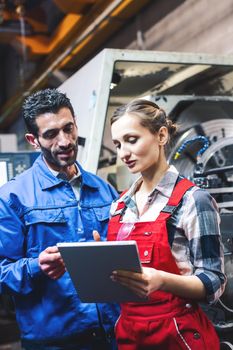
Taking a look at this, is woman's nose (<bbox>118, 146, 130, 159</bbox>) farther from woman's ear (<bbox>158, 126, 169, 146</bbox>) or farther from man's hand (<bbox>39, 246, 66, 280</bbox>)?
man's hand (<bbox>39, 246, 66, 280</bbox>)

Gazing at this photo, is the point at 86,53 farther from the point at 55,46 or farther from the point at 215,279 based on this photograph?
the point at 215,279

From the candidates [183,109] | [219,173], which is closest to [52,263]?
[219,173]

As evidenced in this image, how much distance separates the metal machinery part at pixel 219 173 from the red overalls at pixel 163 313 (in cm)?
56

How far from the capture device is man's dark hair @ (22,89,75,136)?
1393 millimetres

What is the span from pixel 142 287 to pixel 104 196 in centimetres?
53

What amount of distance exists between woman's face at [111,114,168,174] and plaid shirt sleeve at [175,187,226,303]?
0.15 metres

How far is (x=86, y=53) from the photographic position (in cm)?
506

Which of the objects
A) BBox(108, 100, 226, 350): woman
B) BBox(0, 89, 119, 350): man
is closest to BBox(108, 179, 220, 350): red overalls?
BBox(108, 100, 226, 350): woman

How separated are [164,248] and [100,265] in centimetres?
15

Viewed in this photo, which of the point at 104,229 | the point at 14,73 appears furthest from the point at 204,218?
the point at 14,73

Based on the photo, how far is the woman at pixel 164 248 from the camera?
104cm

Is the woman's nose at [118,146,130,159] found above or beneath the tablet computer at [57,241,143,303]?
above

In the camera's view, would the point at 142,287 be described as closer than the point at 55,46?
Yes

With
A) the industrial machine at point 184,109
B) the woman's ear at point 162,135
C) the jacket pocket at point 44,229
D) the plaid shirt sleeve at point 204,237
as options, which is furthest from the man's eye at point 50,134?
the industrial machine at point 184,109
